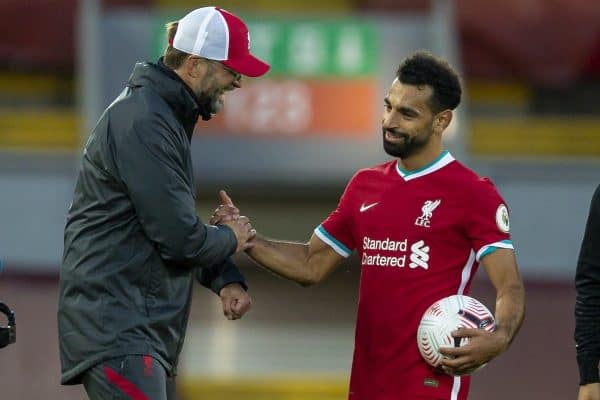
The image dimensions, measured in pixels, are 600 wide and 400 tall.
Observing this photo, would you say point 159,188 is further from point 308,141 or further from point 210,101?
point 308,141

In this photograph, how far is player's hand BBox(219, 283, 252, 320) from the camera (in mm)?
5367

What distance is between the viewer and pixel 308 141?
11.6 metres

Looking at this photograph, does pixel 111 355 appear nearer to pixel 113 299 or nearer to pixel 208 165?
pixel 113 299

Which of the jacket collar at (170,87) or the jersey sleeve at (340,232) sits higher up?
the jacket collar at (170,87)

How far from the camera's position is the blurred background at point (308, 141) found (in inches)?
450

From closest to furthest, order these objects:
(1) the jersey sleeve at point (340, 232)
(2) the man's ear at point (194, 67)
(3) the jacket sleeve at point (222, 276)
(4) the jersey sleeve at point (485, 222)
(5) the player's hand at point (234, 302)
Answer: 1. (2) the man's ear at point (194, 67)
2. (4) the jersey sleeve at point (485, 222)
3. (5) the player's hand at point (234, 302)
4. (3) the jacket sleeve at point (222, 276)
5. (1) the jersey sleeve at point (340, 232)

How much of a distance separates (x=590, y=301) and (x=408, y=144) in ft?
2.86

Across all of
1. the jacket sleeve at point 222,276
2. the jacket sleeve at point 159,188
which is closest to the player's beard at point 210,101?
the jacket sleeve at point 159,188

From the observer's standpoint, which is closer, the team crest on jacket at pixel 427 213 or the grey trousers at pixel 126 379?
the grey trousers at pixel 126 379

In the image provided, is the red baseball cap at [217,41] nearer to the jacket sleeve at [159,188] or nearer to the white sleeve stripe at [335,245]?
the jacket sleeve at [159,188]

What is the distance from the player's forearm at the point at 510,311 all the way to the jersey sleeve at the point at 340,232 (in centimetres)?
75

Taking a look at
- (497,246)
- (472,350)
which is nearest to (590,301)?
(497,246)

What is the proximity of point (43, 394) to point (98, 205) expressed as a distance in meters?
5.79

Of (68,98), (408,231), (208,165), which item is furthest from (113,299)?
(68,98)
